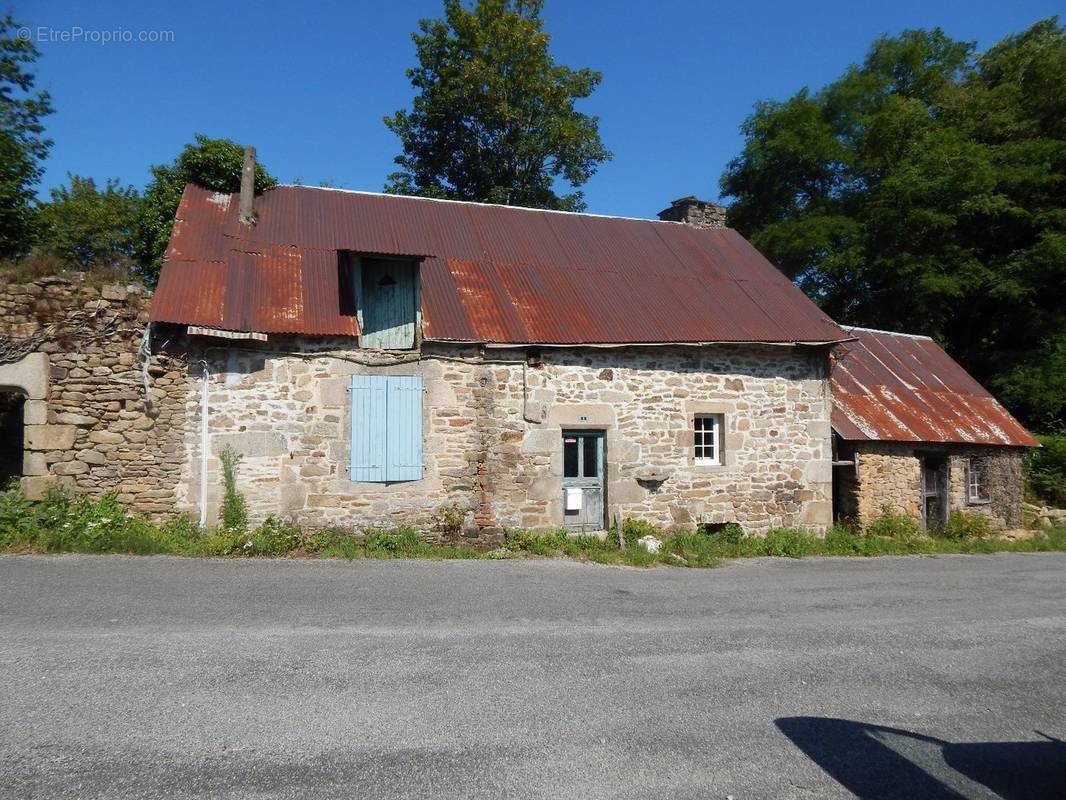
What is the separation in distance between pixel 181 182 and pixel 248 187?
87.2 inches

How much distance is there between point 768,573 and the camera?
978 centimetres

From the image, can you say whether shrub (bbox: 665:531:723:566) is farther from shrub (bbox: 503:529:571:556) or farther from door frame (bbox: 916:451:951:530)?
door frame (bbox: 916:451:951:530)

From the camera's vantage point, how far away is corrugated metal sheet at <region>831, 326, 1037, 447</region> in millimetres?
13469

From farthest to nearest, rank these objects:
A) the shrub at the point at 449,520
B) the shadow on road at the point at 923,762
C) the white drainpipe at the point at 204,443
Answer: the shrub at the point at 449,520 < the white drainpipe at the point at 204,443 < the shadow on road at the point at 923,762

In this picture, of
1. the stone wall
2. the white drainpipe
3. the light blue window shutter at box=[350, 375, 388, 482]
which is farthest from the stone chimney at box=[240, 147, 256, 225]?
the stone wall

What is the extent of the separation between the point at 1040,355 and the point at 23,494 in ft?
75.8

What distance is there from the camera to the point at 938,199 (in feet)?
68.1

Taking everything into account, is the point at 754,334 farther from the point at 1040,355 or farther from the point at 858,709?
the point at 1040,355

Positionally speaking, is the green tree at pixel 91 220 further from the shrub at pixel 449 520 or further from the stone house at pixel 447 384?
the shrub at pixel 449 520

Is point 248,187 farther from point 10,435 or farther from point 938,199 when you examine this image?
point 938,199

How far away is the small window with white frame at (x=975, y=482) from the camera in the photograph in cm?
1475

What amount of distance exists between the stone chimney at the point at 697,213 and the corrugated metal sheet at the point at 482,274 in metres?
1.04

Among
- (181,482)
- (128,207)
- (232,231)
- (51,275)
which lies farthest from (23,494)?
(128,207)

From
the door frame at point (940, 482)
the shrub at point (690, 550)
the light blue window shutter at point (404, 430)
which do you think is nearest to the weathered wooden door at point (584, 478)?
the shrub at point (690, 550)
